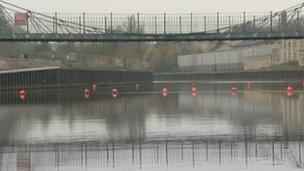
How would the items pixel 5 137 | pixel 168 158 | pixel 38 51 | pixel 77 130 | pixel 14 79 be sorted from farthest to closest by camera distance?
pixel 38 51 → pixel 14 79 → pixel 77 130 → pixel 5 137 → pixel 168 158

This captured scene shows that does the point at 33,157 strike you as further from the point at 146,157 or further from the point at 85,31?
the point at 85,31

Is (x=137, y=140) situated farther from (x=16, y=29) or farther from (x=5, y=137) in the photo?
(x=16, y=29)

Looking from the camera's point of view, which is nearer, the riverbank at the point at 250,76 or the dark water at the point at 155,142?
the dark water at the point at 155,142

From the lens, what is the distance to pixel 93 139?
26875 millimetres

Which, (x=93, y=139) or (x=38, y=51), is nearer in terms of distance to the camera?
(x=93, y=139)

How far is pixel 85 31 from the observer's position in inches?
2569

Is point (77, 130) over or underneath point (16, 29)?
underneath

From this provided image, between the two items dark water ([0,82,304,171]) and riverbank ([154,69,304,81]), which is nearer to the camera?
dark water ([0,82,304,171])

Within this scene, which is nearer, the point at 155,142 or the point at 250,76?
the point at 155,142

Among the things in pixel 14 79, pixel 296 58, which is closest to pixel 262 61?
pixel 296 58

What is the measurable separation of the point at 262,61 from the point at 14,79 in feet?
300

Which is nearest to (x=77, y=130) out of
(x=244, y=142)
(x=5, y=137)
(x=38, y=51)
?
(x=5, y=137)

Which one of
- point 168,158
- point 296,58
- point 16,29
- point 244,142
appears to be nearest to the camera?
point 168,158

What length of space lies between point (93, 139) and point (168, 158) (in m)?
6.21
